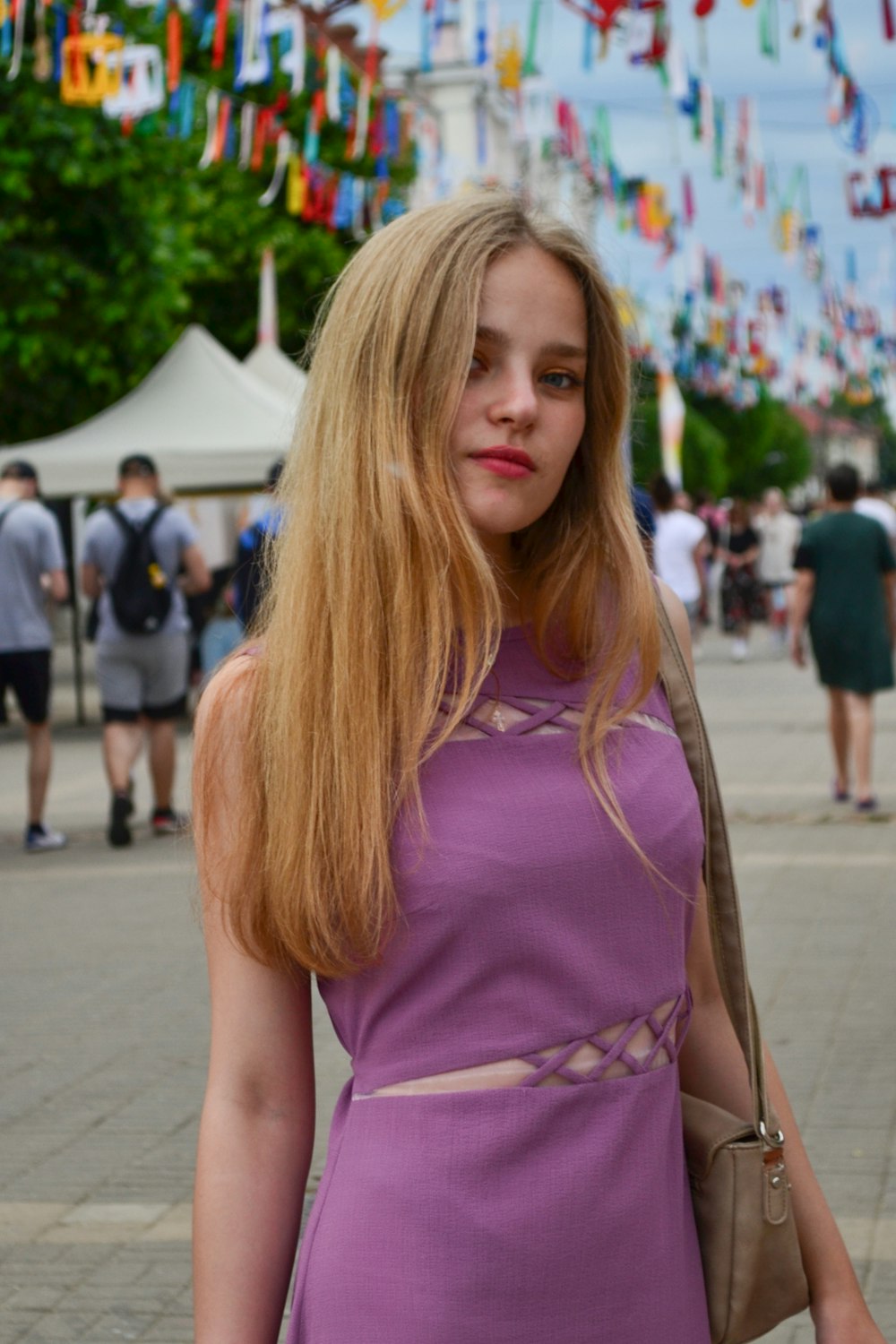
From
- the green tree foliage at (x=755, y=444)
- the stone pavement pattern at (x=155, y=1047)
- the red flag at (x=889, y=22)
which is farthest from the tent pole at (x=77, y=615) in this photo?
the green tree foliage at (x=755, y=444)

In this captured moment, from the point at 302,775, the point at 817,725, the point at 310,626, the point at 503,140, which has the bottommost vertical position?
the point at 817,725

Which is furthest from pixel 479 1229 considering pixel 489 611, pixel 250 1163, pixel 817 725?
pixel 817 725

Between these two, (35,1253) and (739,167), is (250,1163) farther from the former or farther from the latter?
(739,167)

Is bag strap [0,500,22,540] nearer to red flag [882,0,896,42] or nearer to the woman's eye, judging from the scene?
red flag [882,0,896,42]

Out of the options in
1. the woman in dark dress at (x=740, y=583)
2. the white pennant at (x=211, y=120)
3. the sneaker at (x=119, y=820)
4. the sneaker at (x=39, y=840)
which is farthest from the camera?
the woman in dark dress at (x=740, y=583)

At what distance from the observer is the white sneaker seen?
399 inches

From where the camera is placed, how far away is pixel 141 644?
407 inches

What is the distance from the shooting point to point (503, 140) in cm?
6706

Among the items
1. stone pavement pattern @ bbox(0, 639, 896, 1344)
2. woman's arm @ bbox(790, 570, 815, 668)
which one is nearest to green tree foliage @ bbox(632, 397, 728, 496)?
woman's arm @ bbox(790, 570, 815, 668)

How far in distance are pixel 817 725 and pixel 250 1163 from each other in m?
13.7

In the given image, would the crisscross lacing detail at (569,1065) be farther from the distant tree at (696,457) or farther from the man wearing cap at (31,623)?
the distant tree at (696,457)

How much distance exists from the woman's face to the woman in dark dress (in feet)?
70.3

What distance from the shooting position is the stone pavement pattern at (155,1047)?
4156 millimetres

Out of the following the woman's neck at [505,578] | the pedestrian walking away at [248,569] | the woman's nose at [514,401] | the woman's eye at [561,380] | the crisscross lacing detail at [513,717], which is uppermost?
the woman's eye at [561,380]
